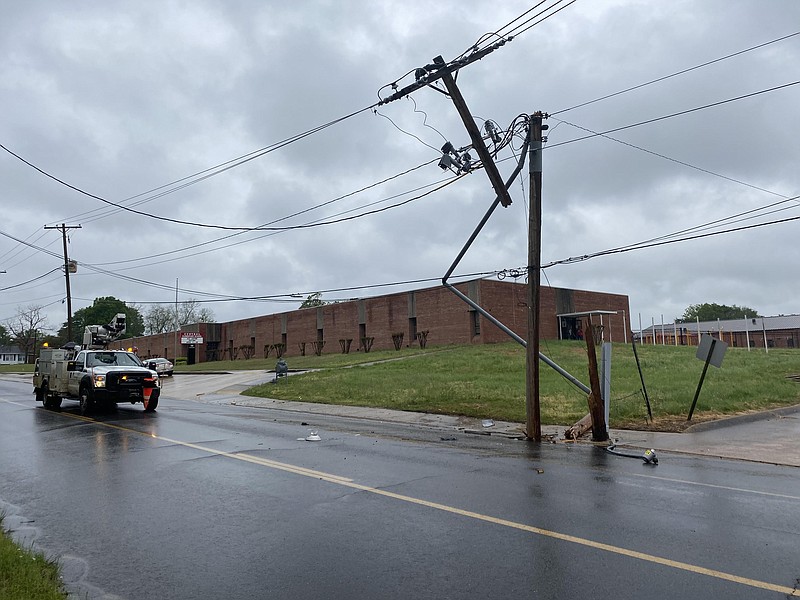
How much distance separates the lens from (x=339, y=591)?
4.47 meters

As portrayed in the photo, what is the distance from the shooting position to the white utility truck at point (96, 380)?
18094 mm

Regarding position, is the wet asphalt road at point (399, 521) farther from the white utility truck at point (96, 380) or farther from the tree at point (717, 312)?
the tree at point (717, 312)

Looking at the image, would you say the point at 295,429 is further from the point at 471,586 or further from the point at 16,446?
the point at 471,586

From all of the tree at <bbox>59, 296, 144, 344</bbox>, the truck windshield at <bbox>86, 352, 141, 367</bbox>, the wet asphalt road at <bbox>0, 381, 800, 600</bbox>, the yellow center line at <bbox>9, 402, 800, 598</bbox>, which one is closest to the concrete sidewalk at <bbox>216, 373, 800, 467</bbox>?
the wet asphalt road at <bbox>0, 381, 800, 600</bbox>

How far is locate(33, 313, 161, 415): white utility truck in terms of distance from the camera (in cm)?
1809

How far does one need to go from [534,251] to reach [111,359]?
46.2ft

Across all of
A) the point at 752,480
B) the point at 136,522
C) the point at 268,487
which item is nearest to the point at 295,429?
the point at 268,487

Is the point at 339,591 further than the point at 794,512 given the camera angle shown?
No

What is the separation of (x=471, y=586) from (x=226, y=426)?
37.7 ft

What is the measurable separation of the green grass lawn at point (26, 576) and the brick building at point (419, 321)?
1248 inches

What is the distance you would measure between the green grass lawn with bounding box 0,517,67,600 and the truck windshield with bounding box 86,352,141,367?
15084 mm

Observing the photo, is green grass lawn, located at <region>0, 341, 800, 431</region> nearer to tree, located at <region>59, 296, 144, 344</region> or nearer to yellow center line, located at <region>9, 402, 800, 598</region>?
yellow center line, located at <region>9, 402, 800, 598</region>

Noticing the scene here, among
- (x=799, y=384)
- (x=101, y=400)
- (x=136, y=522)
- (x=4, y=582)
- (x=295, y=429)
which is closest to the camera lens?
(x=4, y=582)

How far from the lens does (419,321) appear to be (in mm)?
46469
